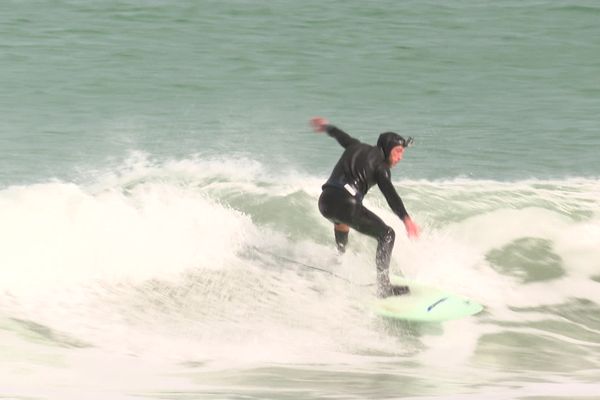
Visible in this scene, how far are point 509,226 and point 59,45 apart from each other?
12.4 meters

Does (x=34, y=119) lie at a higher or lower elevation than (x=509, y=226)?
higher

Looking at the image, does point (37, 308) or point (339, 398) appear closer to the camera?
point (339, 398)

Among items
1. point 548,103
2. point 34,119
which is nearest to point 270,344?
point 34,119

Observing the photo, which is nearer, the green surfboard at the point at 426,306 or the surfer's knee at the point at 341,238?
the green surfboard at the point at 426,306

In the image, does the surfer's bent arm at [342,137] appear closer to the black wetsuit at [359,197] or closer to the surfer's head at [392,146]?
the black wetsuit at [359,197]

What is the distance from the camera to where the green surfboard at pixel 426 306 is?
8961mm

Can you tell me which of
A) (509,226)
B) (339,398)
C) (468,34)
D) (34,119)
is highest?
(468,34)

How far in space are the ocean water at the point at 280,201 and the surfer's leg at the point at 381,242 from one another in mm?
293

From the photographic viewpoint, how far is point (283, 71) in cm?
2052

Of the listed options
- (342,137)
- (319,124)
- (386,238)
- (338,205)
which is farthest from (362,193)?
(319,124)

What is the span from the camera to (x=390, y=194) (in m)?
8.80

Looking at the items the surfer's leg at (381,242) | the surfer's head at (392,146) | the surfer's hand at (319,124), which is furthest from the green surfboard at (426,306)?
the surfer's hand at (319,124)

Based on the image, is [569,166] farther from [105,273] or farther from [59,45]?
[59,45]

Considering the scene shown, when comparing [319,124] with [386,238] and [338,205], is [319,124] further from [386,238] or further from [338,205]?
[386,238]
